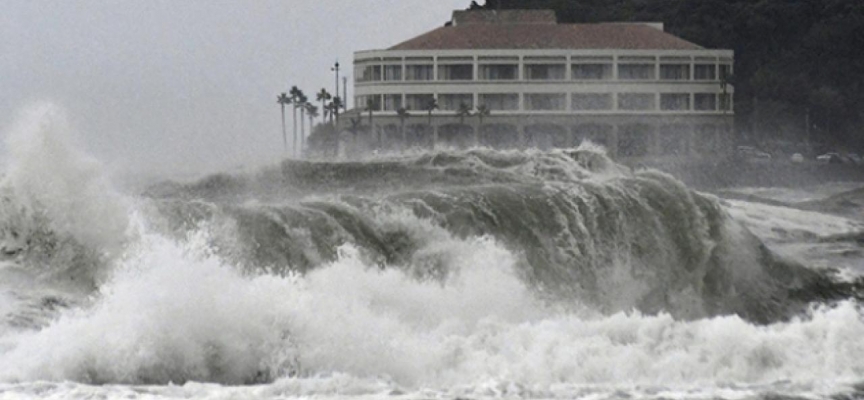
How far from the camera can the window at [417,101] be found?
295 ft

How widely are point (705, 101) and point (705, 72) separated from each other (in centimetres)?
170

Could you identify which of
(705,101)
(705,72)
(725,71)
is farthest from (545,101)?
(725,71)

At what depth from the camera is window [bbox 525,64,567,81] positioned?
89.9 m

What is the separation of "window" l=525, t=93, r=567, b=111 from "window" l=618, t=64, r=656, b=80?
359 centimetres

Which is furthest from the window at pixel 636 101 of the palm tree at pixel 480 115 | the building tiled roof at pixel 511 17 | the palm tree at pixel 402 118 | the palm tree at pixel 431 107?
the palm tree at pixel 402 118

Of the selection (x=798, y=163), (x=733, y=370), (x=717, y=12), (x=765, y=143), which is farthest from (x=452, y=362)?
(x=717, y=12)

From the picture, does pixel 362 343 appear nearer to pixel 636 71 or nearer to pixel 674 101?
pixel 636 71

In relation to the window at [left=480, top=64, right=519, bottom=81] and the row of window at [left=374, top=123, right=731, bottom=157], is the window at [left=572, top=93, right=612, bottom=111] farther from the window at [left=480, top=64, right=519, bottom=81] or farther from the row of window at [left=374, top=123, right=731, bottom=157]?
the window at [left=480, top=64, right=519, bottom=81]

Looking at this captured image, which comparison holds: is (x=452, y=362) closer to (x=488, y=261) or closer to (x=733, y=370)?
(x=733, y=370)

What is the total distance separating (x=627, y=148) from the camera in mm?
88062

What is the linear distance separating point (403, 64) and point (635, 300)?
6443 centimetres

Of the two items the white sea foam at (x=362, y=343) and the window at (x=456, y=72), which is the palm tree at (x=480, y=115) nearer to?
the window at (x=456, y=72)

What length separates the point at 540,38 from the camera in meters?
90.8

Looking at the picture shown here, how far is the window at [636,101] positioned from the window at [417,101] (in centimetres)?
1081
